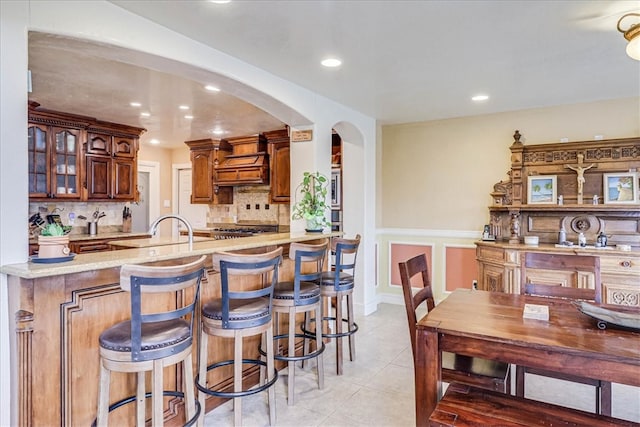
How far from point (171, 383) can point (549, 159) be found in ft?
14.4

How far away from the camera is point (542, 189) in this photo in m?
4.42

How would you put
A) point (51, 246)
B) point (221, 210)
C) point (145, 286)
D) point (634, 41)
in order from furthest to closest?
point (221, 210), point (634, 41), point (51, 246), point (145, 286)

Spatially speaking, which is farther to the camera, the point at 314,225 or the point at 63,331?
the point at 314,225

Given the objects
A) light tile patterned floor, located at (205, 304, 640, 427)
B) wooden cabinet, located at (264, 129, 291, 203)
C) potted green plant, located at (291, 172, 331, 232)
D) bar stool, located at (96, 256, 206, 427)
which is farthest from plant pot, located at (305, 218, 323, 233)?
wooden cabinet, located at (264, 129, 291, 203)

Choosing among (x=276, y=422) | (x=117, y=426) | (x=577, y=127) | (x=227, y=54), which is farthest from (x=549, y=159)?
(x=117, y=426)

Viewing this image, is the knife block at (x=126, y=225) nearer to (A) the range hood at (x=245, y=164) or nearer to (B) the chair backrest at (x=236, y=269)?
(A) the range hood at (x=245, y=164)

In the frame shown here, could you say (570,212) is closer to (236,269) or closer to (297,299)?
(297,299)

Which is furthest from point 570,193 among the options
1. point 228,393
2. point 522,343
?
point 228,393

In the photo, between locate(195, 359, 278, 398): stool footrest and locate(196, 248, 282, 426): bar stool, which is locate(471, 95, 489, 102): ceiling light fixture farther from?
locate(195, 359, 278, 398): stool footrest

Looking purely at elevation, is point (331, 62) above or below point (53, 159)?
above

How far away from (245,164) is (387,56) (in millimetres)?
3759

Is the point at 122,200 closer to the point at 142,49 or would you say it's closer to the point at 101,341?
the point at 142,49

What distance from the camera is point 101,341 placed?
177 centimetres

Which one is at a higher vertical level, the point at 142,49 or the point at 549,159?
the point at 142,49
